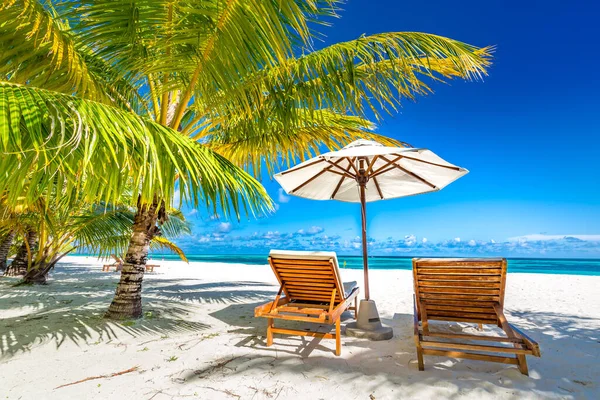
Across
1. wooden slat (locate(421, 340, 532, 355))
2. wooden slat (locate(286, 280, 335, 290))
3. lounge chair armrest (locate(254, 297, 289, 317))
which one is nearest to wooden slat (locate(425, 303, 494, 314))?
wooden slat (locate(421, 340, 532, 355))

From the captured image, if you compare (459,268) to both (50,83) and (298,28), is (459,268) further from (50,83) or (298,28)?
(50,83)

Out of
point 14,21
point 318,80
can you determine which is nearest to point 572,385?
point 318,80

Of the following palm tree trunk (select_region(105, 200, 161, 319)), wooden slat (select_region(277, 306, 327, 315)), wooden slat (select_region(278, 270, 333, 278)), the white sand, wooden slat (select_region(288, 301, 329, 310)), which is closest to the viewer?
the white sand

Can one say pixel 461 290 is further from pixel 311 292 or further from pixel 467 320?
pixel 311 292

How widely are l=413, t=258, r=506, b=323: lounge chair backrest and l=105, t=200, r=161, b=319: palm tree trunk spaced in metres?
3.29

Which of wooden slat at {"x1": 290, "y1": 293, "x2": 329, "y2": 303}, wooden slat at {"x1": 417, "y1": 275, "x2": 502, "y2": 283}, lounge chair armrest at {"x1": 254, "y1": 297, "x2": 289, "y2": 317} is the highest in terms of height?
wooden slat at {"x1": 417, "y1": 275, "x2": 502, "y2": 283}

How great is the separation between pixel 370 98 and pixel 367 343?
3.10 metres

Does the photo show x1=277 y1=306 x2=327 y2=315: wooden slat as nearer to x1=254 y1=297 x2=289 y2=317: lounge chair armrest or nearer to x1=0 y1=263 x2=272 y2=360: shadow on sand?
x1=254 y1=297 x2=289 y2=317: lounge chair armrest

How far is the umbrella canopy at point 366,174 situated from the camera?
11.5 feet

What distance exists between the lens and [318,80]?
161 inches

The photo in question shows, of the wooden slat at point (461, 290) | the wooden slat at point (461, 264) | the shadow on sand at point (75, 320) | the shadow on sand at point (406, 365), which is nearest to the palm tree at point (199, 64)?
the shadow on sand at point (75, 320)

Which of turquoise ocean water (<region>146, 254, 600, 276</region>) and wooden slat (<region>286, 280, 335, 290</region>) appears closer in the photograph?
wooden slat (<region>286, 280, 335, 290</region>)

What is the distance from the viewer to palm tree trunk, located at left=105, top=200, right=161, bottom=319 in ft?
12.6

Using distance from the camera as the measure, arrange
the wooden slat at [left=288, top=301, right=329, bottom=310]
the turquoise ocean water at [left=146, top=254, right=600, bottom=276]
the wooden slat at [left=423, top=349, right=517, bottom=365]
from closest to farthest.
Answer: the wooden slat at [left=423, top=349, right=517, bottom=365], the wooden slat at [left=288, top=301, right=329, bottom=310], the turquoise ocean water at [left=146, top=254, right=600, bottom=276]
